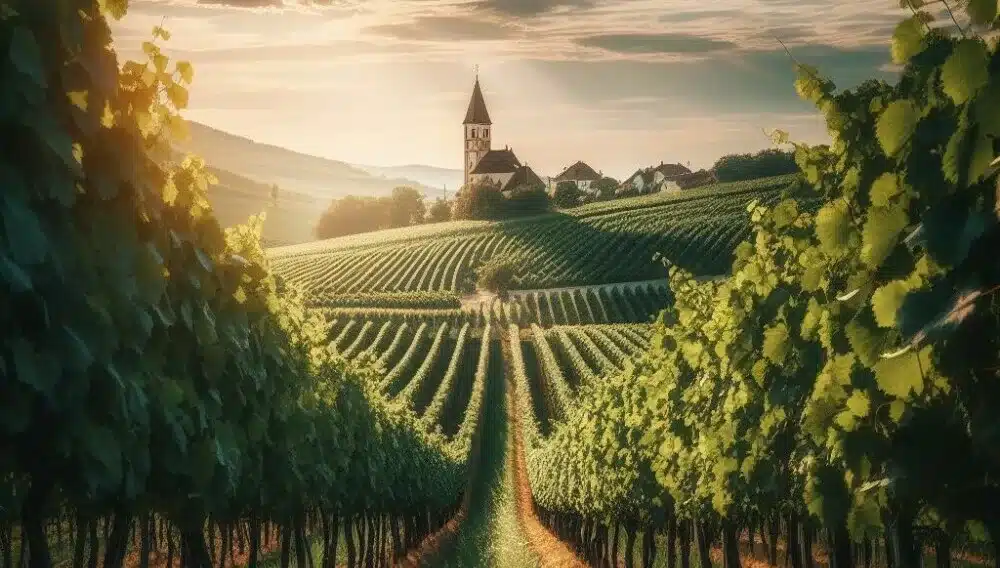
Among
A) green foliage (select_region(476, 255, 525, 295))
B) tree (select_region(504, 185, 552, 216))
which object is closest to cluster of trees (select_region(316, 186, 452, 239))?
tree (select_region(504, 185, 552, 216))

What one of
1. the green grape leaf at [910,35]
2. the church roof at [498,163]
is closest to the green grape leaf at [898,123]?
the green grape leaf at [910,35]

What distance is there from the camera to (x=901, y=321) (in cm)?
316

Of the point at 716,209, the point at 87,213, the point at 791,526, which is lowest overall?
the point at 791,526

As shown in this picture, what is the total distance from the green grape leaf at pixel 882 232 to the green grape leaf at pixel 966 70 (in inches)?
33.3

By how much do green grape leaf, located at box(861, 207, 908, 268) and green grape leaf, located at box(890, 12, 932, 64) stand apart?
0.63 meters

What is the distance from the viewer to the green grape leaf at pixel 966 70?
121 inches

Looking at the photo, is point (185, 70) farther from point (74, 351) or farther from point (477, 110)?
point (477, 110)

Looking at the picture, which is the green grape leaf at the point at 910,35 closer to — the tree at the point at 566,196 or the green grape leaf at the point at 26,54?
the green grape leaf at the point at 26,54

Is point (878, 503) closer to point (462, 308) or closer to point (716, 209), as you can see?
point (462, 308)

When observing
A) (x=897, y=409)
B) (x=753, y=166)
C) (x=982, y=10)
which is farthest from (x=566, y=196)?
(x=982, y=10)

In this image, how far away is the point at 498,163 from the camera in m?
162

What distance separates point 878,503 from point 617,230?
98.1m

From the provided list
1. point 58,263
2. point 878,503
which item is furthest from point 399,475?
point 58,263

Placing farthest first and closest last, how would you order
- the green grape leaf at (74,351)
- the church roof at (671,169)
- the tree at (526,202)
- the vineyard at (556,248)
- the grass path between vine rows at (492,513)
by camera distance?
the church roof at (671,169) → the tree at (526,202) → the vineyard at (556,248) → the grass path between vine rows at (492,513) → the green grape leaf at (74,351)
